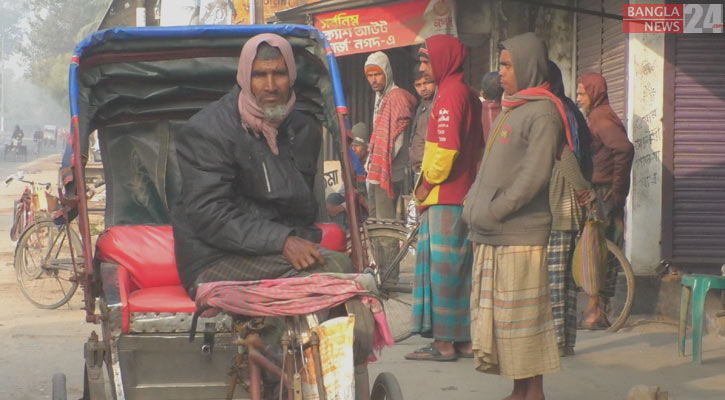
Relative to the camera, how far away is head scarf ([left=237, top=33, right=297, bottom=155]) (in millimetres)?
4496

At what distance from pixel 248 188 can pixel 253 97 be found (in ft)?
1.31

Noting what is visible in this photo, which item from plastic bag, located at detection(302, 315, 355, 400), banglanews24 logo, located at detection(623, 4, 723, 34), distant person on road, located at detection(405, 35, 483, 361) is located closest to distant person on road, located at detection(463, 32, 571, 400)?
distant person on road, located at detection(405, 35, 483, 361)

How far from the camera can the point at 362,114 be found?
635 inches

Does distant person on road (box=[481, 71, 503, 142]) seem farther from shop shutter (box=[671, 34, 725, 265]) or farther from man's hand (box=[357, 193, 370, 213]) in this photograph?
man's hand (box=[357, 193, 370, 213])

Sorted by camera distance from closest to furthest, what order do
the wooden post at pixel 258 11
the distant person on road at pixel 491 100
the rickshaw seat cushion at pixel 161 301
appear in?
1. the rickshaw seat cushion at pixel 161 301
2. the distant person on road at pixel 491 100
3. the wooden post at pixel 258 11

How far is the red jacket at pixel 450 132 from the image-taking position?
6.66 m

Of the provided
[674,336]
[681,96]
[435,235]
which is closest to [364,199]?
[435,235]

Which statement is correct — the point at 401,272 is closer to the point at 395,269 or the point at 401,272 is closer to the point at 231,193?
the point at 395,269

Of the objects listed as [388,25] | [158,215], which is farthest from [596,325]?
[388,25]

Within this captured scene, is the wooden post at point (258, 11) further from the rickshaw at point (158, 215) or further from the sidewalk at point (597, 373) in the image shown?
the rickshaw at point (158, 215)

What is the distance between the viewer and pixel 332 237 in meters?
5.17

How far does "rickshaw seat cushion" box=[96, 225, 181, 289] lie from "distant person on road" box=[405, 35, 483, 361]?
2250mm

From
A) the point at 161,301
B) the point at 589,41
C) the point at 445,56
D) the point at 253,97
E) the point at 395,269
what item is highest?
the point at 589,41

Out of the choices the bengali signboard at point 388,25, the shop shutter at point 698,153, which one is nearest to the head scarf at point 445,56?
the shop shutter at point 698,153
